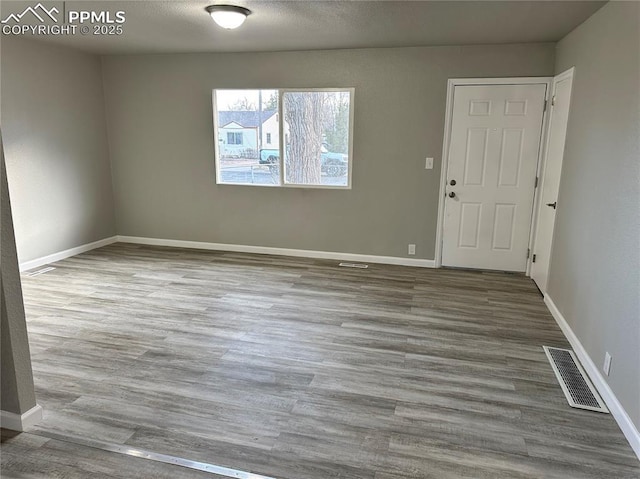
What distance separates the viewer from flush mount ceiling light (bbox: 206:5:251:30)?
10.8 feet

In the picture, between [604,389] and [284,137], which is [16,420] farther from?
[284,137]

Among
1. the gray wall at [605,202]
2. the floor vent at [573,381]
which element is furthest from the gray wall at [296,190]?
the floor vent at [573,381]

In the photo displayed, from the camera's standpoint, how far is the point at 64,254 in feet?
17.5

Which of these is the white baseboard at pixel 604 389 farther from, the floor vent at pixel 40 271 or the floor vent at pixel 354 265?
the floor vent at pixel 40 271

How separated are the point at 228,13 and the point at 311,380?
2716mm

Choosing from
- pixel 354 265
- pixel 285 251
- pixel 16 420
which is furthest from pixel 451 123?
pixel 16 420

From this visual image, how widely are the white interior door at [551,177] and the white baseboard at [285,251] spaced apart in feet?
3.78

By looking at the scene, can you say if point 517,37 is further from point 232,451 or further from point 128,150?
point 128,150

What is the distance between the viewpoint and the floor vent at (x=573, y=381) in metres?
2.51

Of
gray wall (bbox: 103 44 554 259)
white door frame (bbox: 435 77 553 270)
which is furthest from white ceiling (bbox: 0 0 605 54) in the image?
white door frame (bbox: 435 77 553 270)

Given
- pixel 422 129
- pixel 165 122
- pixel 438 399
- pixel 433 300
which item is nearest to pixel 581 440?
pixel 438 399

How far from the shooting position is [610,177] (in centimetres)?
277

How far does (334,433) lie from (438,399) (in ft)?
2.24

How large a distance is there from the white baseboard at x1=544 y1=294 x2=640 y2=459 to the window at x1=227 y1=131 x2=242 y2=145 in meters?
3.93
